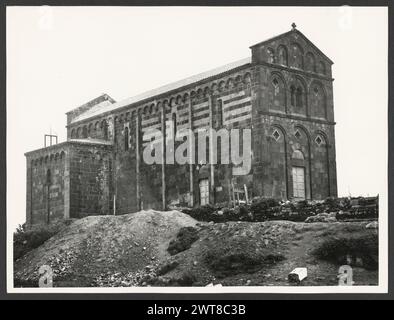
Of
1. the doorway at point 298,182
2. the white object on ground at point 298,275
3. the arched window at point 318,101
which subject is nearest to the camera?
the white object on ground at point 298,275

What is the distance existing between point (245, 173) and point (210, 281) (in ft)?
28.1

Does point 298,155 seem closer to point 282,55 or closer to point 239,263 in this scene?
point 282,55

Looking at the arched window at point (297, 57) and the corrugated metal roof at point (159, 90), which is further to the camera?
the corrugated metal roof at point (159, 90)

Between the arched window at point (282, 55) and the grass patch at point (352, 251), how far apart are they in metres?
11.5

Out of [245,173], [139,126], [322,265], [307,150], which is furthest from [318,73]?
[322,265]

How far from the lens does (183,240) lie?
30953 millimetres

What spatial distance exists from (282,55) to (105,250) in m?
13.1

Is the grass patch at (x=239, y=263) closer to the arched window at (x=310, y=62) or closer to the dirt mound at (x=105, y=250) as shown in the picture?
the dirt mound at (x=105, y=250)

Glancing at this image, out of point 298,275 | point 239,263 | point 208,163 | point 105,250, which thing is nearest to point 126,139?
point 208,163

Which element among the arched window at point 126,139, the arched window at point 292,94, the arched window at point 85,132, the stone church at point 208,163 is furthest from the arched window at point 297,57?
the arched window at point 85,132

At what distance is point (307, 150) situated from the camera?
1428 inches

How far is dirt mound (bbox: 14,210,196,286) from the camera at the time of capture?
28922 millimetres

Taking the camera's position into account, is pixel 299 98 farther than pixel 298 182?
Yes

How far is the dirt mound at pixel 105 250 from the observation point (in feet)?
94.9
